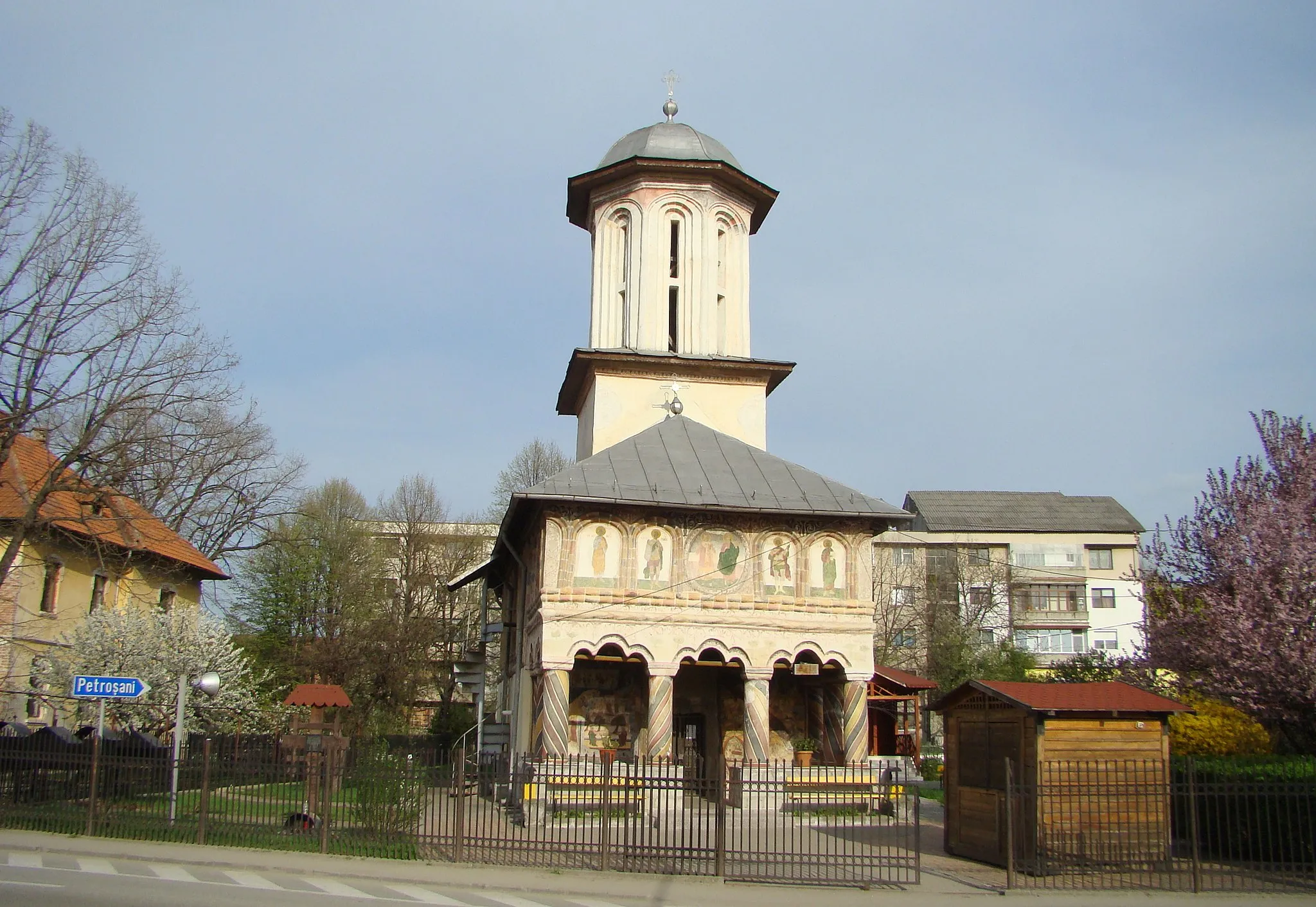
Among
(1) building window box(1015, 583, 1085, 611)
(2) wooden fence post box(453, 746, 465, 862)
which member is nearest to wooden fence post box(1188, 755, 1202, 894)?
(2) wooden fence post box(453, 746, 465, 862)

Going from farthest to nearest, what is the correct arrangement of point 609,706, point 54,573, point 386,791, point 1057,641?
point 1057,641 → point 54,573 → point 609,706 → point 386,791

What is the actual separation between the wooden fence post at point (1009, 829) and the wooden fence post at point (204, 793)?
384 inches

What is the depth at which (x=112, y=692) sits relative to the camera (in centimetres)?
1526

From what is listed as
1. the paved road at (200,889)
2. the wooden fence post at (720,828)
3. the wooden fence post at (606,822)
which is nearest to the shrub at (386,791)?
the paved road at (200,889)

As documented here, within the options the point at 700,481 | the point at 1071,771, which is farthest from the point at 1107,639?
the point at 1071,771

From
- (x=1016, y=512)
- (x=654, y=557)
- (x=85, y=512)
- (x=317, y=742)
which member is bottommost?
(x=317, y=742)

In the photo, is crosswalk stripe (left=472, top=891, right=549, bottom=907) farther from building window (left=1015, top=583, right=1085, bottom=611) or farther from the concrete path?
building window (left=1015, top=583, right=1085, bottom=611)

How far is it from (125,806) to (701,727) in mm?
9871

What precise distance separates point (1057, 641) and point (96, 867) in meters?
45.4

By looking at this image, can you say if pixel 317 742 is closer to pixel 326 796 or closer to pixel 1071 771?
pixel 326 796

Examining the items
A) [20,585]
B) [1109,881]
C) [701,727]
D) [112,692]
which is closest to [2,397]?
[112,692]

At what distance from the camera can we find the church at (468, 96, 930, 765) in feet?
59.2

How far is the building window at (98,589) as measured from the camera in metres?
29.7

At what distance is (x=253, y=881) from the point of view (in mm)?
11820
